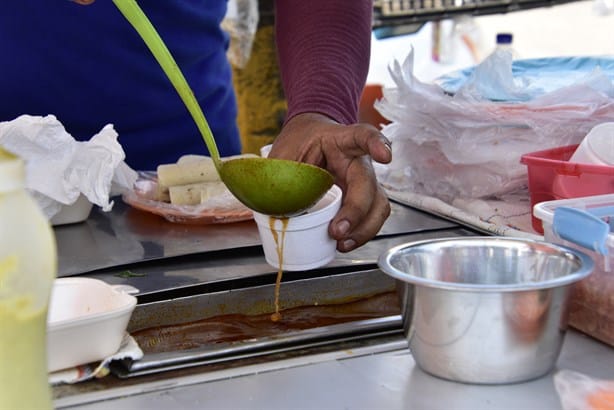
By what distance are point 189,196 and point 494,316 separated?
0.94 meters

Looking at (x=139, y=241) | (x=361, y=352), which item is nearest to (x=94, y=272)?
(x=139, y=241)

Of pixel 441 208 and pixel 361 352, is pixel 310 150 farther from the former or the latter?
pixel 361 352

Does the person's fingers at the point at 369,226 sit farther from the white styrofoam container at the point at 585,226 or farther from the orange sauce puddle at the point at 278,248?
the white styrofoam container at the point at 585,226

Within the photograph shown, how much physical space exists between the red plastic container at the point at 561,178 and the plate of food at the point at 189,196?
21.6 inches

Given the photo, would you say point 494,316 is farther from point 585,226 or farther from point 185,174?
point 185,174

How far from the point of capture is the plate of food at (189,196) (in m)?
1.55

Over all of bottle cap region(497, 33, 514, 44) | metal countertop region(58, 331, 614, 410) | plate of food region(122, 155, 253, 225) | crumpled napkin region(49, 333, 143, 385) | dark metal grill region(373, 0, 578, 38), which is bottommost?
metal countertop region(58, 331, 614, 410)

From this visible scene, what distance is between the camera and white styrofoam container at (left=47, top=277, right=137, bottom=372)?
854mm

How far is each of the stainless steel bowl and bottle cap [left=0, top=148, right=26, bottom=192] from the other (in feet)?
1.37

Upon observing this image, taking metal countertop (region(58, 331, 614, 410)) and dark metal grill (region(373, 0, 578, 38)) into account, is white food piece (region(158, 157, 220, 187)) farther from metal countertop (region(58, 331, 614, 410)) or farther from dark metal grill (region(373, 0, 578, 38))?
dark metal grill (region(373, 0, 578, 38))

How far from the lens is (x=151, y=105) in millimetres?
1845

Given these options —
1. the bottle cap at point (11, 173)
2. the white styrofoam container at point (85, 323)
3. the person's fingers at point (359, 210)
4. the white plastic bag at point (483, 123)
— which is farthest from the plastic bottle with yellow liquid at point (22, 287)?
the white plastic bag at point (483, 123)

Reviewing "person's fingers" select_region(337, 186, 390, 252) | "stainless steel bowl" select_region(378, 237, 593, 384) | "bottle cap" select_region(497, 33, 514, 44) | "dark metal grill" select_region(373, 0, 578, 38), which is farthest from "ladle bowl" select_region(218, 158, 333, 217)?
"dark metal grill" select_region(373, 0, 578, 38)

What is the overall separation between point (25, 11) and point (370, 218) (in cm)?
95
